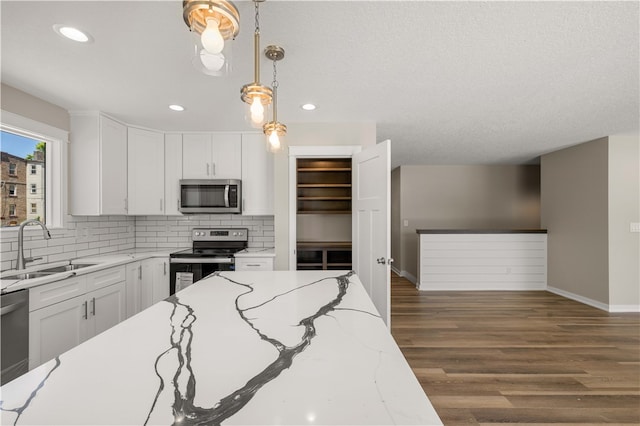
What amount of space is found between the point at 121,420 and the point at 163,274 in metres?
3.14

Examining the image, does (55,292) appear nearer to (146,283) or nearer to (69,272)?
(69,272)

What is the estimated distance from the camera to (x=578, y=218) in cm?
434

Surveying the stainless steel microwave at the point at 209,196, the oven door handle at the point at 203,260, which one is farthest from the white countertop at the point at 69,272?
the stainless steel microwave at the point at 209,196

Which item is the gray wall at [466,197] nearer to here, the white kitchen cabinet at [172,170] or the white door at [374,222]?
the white door at [374,222]

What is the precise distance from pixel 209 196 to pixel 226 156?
1.74ft

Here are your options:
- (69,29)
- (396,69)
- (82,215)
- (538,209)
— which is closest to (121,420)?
(69,29)

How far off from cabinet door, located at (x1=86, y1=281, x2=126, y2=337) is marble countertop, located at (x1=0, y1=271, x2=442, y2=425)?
1.82 m

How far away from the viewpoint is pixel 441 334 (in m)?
3.13

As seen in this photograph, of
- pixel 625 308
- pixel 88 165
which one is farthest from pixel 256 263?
pixel 625 308

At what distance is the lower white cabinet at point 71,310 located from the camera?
1990mm

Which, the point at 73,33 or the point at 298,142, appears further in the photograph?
the point at 298,142

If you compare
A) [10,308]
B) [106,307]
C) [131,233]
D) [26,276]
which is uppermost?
[131,233]

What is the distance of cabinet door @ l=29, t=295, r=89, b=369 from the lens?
1972mm

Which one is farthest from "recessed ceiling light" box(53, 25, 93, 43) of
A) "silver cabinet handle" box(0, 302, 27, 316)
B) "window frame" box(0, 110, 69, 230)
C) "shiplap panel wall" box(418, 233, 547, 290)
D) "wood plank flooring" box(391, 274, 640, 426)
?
"shiplap panel wall" box(418, 233, 547, 290)
